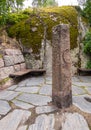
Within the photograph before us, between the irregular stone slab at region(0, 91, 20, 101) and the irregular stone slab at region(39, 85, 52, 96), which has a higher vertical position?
the irregular stone slab at region(39, 85, 52, 96)

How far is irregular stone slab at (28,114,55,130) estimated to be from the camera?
6.95 feet

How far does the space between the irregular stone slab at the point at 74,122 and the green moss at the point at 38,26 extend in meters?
3.25

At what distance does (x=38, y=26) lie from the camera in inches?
215

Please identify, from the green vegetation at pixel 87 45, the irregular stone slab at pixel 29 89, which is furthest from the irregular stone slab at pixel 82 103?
the green vegetation at pixel 87 45

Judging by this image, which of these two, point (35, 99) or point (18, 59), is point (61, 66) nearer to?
point (35, 99)

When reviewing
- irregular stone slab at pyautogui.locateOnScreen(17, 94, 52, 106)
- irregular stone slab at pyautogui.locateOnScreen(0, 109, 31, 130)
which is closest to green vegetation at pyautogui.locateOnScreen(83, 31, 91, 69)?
irregular stone slab at pyautogui.locateOnScreen(17, 94, 52, 106)

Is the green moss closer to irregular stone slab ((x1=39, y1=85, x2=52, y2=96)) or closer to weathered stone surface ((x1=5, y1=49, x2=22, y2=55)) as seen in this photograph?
weathered stone surface ((x1=5, y1=49, x2=22, y2=55))

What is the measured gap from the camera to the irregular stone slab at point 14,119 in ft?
7.00

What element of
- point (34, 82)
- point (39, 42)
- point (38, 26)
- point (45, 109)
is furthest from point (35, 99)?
point (38, 26)

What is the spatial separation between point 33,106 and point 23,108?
0.18 metres

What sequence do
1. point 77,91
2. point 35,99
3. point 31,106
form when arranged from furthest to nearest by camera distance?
point 77,91, point 35,99, point 31,106

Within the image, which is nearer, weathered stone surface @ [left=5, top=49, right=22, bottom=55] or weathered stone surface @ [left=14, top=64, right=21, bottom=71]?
weathered stone surface @ [left=5, top=49, right=22, bottom=55]

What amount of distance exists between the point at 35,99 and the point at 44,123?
90 centimetres

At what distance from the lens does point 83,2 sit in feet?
22.0
